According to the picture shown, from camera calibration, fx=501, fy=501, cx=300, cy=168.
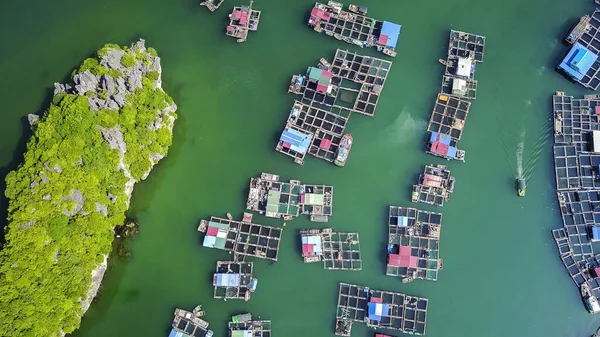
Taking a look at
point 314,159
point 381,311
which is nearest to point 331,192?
point 314,159

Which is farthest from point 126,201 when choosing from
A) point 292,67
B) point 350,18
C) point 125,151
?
point 350,18

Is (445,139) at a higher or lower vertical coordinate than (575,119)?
lower

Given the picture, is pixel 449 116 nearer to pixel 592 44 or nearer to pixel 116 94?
pixel 592 44

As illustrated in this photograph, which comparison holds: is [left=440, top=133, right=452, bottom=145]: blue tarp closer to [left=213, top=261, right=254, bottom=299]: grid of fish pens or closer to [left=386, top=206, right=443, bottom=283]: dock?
Answer: [left=386, top=206, right=443, bottom=283]: dock

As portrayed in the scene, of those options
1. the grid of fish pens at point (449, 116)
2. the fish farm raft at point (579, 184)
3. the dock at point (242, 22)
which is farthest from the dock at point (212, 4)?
the fish farm raft at point (579, 184)

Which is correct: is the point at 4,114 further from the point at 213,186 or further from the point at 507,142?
the point at 507,142

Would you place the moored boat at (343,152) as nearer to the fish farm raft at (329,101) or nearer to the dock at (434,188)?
the fish farm raft at (329,101)
